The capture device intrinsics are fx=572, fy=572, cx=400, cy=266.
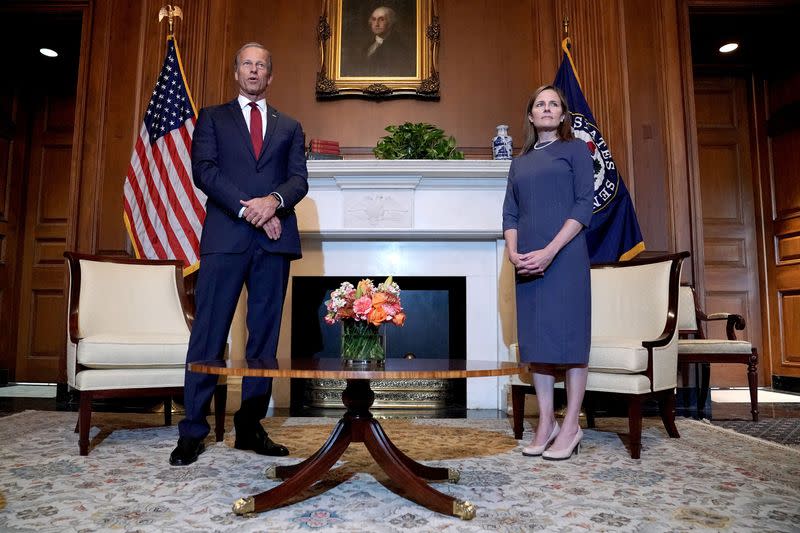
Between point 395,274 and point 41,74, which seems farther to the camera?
point 41,74

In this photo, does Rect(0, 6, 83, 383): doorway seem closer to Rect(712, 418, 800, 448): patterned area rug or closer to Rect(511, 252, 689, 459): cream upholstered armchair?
Rect(511, 252, 689, 459): cream upholstered armchair

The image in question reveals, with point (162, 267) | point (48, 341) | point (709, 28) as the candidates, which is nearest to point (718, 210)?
point (709, 28)

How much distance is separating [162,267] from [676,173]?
3.76m

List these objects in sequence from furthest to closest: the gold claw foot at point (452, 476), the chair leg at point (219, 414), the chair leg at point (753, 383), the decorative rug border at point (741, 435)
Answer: the chair leg at point (753, 383) < the chair leg at point (219, 414) < the decorative rug border at point (741, 435) < the gold claw foot at point (452, 476)

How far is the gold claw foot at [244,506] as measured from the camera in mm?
1650

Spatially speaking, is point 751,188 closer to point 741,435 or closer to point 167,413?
point 741,435

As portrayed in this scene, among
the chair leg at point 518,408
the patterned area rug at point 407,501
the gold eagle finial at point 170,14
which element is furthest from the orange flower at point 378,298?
the gold eagle finial at point 170,14

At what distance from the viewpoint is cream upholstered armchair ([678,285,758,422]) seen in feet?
12.2

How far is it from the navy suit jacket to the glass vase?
670 mm

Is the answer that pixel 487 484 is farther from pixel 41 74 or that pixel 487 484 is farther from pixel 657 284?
pixel 41 74

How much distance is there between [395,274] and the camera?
14.5ft

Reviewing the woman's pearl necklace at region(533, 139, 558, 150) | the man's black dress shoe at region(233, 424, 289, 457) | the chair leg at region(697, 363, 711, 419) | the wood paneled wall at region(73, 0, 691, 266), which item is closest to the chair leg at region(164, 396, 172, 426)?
the man's black dress shoe at region(233, 424, 289, 457)

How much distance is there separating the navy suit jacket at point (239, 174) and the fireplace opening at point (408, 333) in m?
1.97

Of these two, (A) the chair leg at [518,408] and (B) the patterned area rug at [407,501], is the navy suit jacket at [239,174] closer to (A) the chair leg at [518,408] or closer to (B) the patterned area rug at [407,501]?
(B) the patterned area rug at [407,501]
